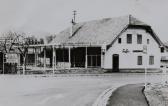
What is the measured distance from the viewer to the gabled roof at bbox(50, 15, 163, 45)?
46594 millimetres

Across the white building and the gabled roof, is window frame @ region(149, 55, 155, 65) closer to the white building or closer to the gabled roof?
the white building

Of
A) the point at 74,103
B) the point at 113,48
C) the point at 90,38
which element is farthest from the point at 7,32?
the point at 74,103

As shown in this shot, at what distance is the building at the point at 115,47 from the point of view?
152 ft

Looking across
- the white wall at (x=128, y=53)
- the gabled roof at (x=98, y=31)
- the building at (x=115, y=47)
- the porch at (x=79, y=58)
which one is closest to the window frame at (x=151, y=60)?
the building at (x=115, y=47)

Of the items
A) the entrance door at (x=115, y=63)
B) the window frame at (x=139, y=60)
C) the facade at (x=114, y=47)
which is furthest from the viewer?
the window frame at (x=139, y=60)

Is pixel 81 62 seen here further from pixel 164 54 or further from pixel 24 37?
pixel 164 54

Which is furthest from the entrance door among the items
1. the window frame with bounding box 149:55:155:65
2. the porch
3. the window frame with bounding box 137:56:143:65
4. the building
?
the window frame with bounding box 149:55:155:65

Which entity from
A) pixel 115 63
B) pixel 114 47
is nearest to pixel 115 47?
pixel 114 47

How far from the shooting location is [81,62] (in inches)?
1892

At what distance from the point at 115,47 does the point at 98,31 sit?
14.7ft

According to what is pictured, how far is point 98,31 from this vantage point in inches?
1984

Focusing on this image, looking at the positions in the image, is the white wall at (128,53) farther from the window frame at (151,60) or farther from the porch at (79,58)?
the porch at (79,58)

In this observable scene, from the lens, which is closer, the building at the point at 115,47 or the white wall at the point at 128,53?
the building at the point at 115,47

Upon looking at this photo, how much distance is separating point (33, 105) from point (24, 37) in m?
54.7
